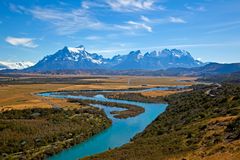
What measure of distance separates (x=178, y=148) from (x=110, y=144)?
89.7 ft

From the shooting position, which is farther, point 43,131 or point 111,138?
point 111,138

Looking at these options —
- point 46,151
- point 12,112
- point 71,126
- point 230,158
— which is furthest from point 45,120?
point 230,158

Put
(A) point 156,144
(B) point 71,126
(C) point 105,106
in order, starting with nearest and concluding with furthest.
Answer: (A) point 156,144 < (B) point 71,126 < (C) point 105,106

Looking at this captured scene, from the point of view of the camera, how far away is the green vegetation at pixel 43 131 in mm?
62531

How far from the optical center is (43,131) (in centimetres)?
7294

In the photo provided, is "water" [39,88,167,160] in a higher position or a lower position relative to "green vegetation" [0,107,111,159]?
lower

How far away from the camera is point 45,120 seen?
85438 millimetres

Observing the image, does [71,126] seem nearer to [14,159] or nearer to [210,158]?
[14,159]

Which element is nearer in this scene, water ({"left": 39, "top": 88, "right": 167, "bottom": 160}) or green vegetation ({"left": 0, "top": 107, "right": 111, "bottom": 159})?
green vegetation ({"left": 0, "top": 107, "right": 111, "bottom": 159})

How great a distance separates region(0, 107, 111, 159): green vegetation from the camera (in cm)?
6253

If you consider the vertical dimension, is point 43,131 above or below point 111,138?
above

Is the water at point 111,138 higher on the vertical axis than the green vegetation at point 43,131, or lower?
lower

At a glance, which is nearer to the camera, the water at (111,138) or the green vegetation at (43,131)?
the green vegetation at (43,131)

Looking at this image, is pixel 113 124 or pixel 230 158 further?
pixel 113 124
